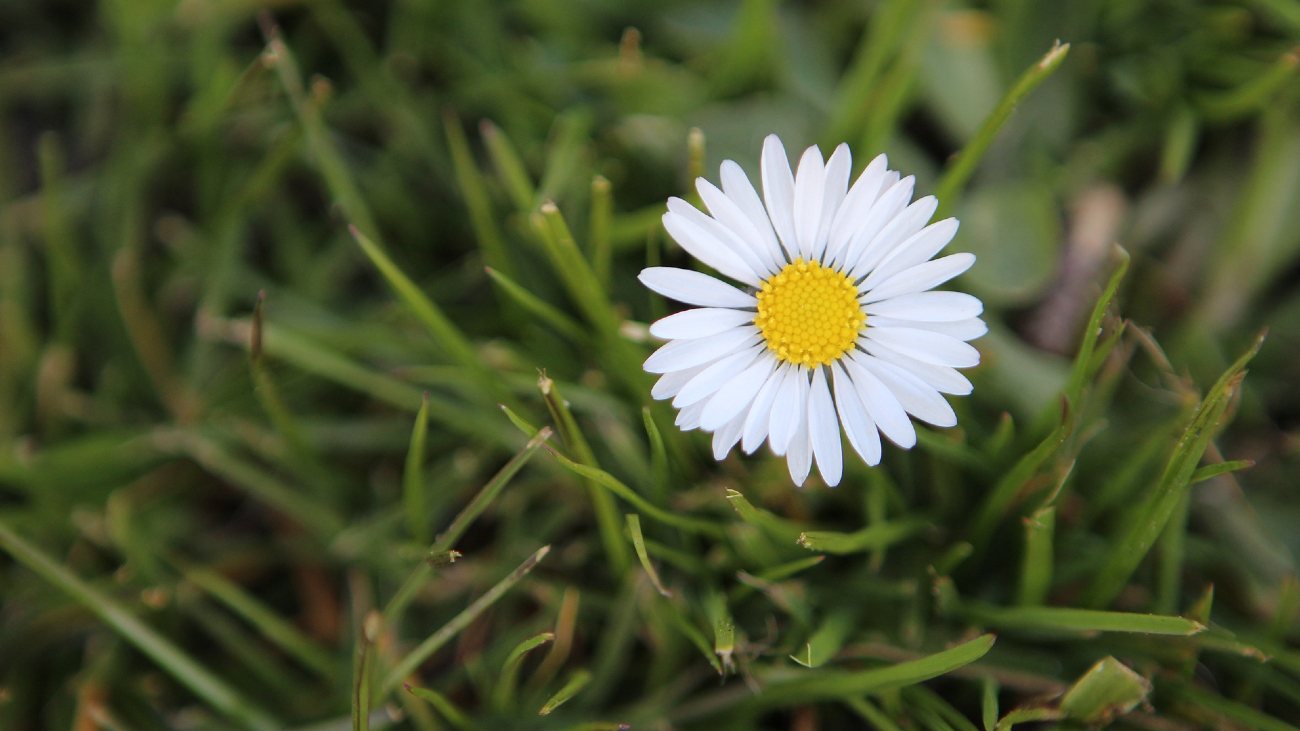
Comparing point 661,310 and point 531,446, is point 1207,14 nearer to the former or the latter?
point 661,310

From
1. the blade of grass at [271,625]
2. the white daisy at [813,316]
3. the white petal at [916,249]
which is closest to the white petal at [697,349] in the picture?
the white daisy at [813,316]

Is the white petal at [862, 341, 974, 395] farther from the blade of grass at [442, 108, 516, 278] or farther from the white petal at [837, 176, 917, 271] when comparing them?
the blade of grass at [442, 108, 516, 278]

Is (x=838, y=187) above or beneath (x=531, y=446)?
above

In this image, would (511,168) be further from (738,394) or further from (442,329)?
(738,394)

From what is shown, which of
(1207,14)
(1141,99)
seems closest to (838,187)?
(1141,99)

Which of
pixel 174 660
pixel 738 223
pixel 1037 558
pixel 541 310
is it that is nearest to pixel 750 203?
pixel 738 223

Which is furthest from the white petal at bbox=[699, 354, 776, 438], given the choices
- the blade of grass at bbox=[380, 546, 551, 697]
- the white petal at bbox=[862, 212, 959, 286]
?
the blade of grass at bbox=[380, 546, 551, 697]

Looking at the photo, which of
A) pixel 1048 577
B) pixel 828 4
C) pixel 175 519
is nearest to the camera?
pixel 1048 577
